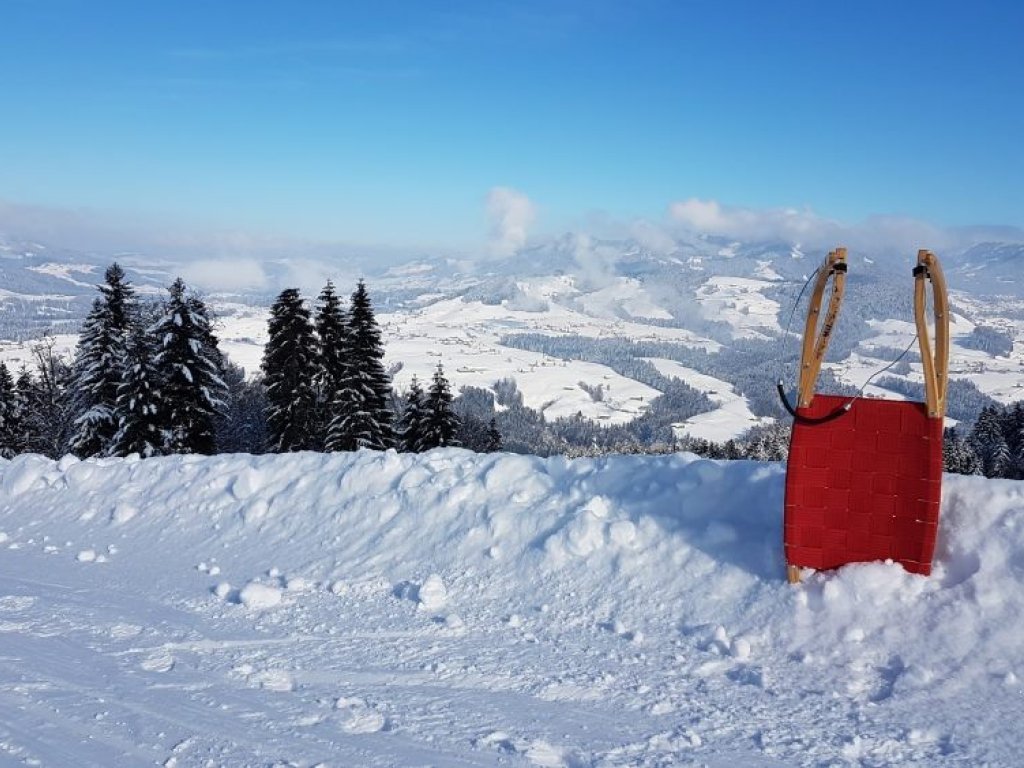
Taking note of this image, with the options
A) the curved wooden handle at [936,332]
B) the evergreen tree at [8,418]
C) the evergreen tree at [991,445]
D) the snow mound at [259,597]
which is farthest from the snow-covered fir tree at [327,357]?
the evergreen tree at [991,445]

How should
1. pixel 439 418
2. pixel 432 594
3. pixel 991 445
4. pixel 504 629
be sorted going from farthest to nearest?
pixel 991 445
pixel 439 418
pixel 432 594
pixel 504 629

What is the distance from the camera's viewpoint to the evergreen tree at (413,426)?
94.5 feet

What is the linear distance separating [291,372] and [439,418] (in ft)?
21.9

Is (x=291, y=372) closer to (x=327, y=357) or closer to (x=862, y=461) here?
(x=327, y=357)

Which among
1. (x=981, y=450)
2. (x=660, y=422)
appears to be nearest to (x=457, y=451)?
(x=981, y=450)

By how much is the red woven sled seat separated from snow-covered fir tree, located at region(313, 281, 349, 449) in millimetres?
24213

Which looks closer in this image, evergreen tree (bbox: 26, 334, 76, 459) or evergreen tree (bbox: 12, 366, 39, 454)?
evergreen tree (bbox: 12, 366, 39, 454)

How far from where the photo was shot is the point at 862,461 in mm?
6078

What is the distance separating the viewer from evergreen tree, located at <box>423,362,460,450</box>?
93.2ft

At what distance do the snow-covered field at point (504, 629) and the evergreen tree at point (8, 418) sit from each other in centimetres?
3190

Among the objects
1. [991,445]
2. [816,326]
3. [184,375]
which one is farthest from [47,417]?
[991,445]

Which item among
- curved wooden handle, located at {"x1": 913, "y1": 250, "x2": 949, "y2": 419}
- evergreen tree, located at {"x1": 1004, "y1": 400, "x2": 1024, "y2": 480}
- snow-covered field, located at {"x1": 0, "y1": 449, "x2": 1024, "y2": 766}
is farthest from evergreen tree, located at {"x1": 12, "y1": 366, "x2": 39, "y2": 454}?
evergreen tree, located at {"x1": 1004, "y1": 400, "x2": 1024, "y2": 480}

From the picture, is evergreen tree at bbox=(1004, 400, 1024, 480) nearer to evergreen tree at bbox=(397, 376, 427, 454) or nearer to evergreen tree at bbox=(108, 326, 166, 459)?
evergreen tree at bbox=(397, 376, 427, 454)

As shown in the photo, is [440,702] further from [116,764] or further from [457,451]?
[457,451]
